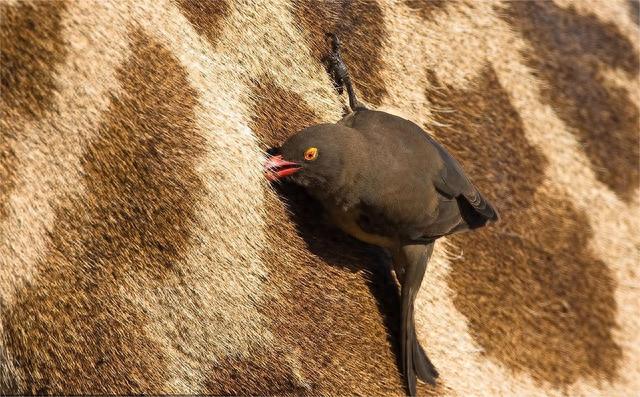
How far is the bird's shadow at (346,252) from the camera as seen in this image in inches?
196

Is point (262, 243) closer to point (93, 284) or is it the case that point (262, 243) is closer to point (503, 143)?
point (93, 284)

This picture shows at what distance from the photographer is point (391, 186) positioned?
4.89m

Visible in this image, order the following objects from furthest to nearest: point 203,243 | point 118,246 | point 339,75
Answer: point 339,75, point 203,243, point 118,246

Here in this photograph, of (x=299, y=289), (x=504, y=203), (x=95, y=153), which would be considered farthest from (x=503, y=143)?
(x=95, y=153)

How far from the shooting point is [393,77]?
5.83 m

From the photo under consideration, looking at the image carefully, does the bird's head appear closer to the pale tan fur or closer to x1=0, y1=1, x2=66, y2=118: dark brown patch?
the pale tan fur

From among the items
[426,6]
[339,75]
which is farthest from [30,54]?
[426,6]

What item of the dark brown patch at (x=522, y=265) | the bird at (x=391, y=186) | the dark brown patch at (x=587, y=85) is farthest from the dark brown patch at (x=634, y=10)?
the bird at (x=391, y=186)

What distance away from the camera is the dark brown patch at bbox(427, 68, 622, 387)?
231 inches

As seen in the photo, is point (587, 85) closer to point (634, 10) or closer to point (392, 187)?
point (634, 10)

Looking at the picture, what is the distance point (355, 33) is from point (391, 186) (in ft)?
3.98

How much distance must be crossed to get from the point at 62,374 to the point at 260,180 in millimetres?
1330

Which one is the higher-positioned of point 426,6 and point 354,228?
point 426,6

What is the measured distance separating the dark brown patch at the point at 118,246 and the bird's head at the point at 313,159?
42 cm
